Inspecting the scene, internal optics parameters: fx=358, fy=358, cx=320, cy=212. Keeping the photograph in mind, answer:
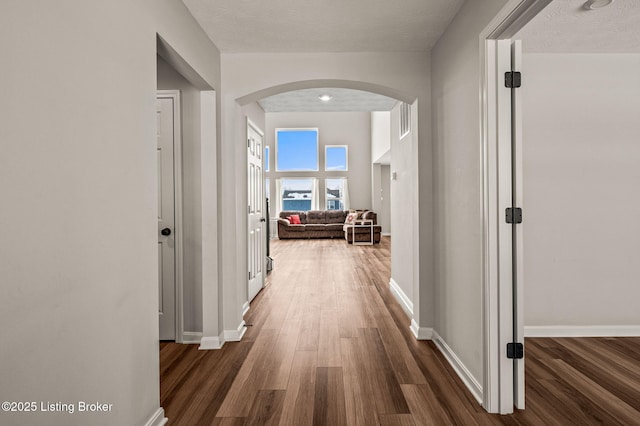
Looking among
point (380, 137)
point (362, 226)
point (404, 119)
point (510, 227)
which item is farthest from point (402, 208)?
point (380, 137)

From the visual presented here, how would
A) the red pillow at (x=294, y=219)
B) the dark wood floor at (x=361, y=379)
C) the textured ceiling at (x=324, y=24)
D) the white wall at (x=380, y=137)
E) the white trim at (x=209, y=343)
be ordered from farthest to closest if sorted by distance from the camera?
the red pillow at (x=294, y=219), the white wall at (x=380, y=137), the white trim at (x=209, y=343), the textured ceiling at (x=324, y=24), the dark wood floor at (x=361, y=379)

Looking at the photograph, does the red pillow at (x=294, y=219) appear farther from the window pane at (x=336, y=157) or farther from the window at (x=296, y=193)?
the window pane at (x=336, y=157)

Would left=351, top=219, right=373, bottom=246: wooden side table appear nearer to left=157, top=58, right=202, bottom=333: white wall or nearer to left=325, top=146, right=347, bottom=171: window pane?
left=325, top=146, right=347, bottom=171: window pane

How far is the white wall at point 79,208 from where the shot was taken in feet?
3.44

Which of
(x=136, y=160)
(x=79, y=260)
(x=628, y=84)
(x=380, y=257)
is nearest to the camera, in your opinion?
(x=79, y=260)

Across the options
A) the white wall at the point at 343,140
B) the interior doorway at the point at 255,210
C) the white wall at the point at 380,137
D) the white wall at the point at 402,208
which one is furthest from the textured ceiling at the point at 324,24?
the white wall at the point at 343,140

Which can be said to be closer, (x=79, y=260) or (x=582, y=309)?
(x=79, y=260)

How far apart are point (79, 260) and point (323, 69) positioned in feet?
7.92

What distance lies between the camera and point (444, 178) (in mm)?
2750

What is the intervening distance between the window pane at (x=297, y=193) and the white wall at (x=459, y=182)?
9.58 meters

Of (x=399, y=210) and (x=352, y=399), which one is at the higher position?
(x=399, y=210)

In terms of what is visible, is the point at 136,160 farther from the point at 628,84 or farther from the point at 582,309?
the point at 628,84

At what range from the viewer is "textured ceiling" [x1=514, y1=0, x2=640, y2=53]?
2.21 metres

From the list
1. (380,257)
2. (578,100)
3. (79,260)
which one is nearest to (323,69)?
(578,100)
